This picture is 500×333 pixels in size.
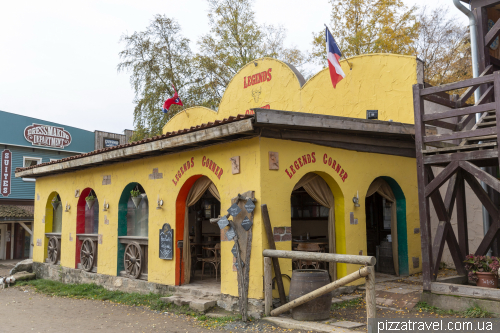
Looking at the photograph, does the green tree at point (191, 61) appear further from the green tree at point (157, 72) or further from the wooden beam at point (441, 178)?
the wooden beam at point (441, 178)

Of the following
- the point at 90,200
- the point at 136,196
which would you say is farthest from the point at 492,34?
the point at 90,200

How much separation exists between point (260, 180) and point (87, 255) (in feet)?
20.1

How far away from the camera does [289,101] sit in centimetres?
1188

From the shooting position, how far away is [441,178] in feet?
20.9

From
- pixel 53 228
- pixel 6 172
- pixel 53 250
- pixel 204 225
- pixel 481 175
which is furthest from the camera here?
pixel 6 172

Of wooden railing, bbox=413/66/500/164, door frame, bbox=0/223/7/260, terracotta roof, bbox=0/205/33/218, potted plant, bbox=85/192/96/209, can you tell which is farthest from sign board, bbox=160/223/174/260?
door frame, bbox=0/223/7/260

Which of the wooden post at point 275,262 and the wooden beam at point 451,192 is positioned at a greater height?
the wooden beam at point 451,192

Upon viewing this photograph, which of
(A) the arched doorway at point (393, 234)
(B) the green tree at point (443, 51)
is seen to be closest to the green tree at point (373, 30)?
(B) the green tree at point (443, 51)

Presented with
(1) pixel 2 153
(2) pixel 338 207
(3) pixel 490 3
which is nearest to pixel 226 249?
(2) pixel 338 207

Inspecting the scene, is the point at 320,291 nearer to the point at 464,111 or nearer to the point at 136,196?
the point at 464,111

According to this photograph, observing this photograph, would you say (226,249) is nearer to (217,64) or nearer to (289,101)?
(289,101)

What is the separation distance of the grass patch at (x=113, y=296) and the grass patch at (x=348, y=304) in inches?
60.9

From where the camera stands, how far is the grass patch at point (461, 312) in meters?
5.84

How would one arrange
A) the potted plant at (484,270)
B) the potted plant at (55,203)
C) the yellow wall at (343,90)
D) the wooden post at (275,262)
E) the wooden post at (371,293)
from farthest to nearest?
the potted plant at (55,203) < the yellow wall at (343,90) < the wooden post at (275,262) < the potted plant at (484,270) < the wooden post at (371,293)
